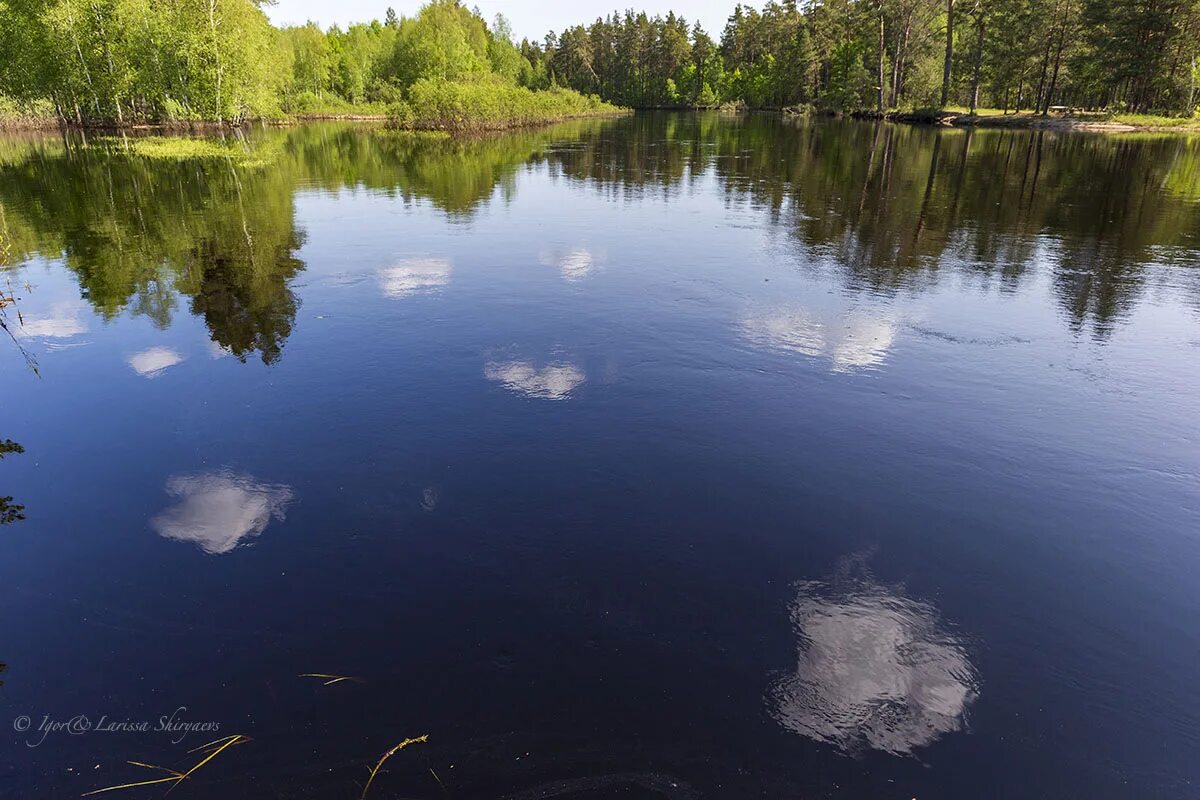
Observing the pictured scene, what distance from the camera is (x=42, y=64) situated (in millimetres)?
55094

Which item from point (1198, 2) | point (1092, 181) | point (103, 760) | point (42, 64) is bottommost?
point (103, 760)

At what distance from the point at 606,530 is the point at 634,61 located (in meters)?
182

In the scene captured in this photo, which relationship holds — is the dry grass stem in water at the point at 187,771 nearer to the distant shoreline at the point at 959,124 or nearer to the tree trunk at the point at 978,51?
the distant shoreline at the point at 959,124

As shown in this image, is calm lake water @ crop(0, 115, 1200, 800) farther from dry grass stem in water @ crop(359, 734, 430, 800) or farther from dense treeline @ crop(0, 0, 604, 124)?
dense treeline @ crop(0, 0, 604, 124)

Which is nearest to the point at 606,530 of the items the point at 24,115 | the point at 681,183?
the point at 681,183

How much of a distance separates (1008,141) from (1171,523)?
199 ft

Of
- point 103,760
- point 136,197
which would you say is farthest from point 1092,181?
point 136,197

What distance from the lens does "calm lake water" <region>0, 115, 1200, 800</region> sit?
5059mm

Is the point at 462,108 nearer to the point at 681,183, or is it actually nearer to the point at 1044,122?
the point at 681,183

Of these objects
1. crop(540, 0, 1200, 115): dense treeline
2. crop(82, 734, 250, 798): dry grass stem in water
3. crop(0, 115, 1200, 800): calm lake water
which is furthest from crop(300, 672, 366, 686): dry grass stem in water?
crop(540, 0, 1200, 115): dense treeline

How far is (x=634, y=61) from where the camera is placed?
166 m

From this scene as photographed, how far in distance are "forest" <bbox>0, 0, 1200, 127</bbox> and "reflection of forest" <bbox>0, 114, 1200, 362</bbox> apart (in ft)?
27.0

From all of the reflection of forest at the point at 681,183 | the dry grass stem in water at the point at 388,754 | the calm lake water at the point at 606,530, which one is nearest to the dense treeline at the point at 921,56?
the reflection of forest at the point at 681,183

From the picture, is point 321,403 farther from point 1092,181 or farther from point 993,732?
point 1092,181
